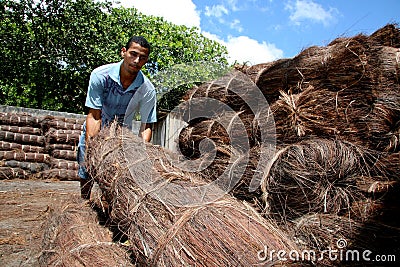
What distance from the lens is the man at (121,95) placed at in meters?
3.46

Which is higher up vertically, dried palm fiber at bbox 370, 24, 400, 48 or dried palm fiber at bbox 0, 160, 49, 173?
dried palm fiber at bbox 370, 24, 400, 48

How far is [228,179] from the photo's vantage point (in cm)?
310

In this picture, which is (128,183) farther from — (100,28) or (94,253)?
(100,28)

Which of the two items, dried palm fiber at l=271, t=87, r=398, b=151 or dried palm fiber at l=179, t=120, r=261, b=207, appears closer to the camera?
dried palm fiber at l=271, t=87, r=398, b=151

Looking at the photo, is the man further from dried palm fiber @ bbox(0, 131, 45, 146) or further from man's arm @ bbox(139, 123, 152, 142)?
dried palm fiber @ bbox(0, 131, 45, 146)

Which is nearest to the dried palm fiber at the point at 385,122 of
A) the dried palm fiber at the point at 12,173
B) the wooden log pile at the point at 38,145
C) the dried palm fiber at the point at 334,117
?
the dried palm fiber at the point at 334,117

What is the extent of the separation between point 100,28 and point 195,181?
11.5 metres

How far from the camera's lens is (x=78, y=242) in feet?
7.93

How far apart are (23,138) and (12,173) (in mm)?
820

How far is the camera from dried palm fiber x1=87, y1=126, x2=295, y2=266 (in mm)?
1699

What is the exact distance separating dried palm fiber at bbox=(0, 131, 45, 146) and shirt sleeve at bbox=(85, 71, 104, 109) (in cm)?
482

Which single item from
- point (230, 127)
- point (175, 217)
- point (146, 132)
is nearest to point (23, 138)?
point (146, 132)

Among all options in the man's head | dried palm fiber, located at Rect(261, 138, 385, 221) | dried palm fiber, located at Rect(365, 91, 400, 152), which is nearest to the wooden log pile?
the man's head

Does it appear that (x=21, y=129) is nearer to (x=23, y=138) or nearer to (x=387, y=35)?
(x=23, y=138)
